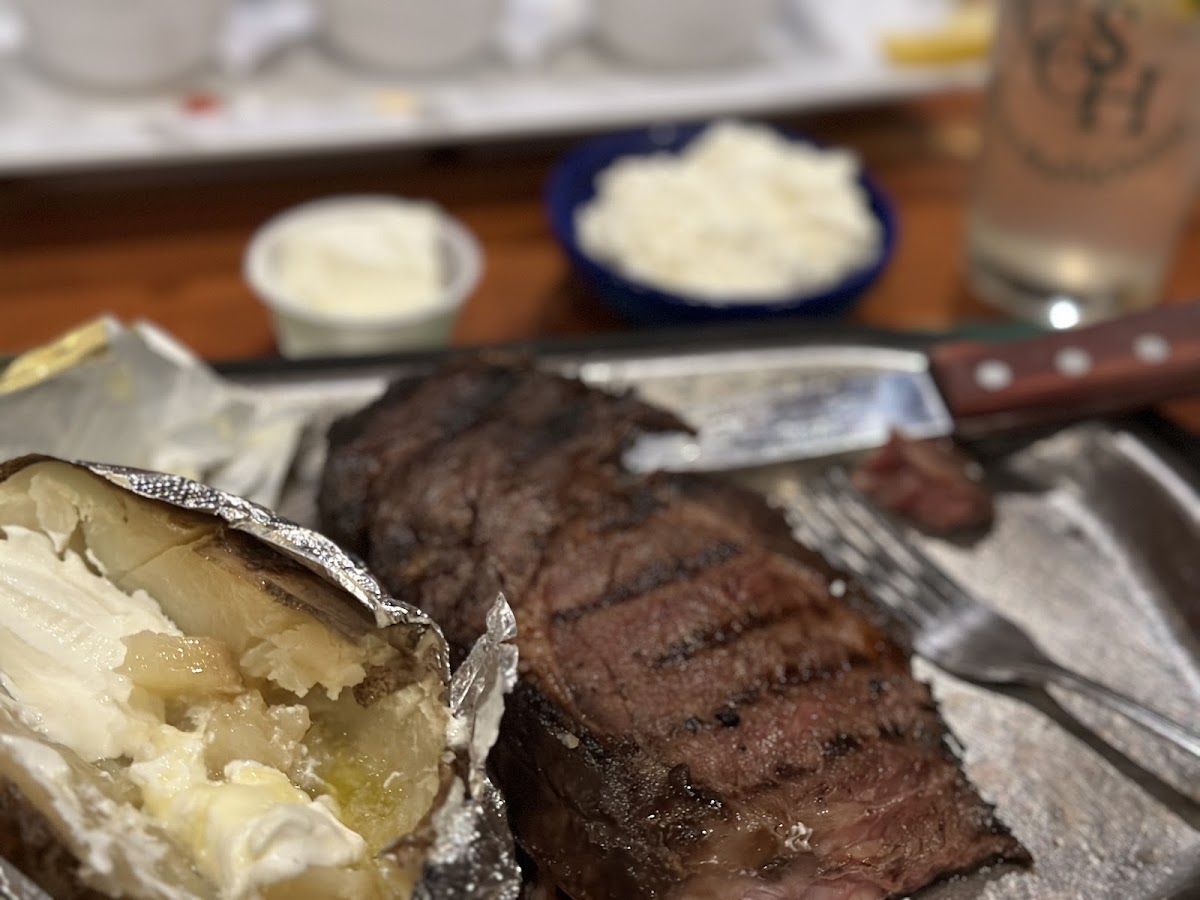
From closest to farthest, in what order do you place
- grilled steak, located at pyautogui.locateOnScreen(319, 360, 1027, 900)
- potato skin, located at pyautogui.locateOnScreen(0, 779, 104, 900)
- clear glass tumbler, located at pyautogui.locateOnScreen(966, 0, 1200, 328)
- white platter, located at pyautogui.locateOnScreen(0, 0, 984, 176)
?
Result: potato skin, located at pyautogui.locateOnScreen(0, 779, 104, 900) < grilled steak, located at pyautogui.locateOnScreen(319, 360, 1027, 900) < clear glass tumbler, located at pyautogui.locateOnScreen(966, 0, 1200, 328) < white platter, located at pyautogui.locateOnScreen(0, 0, 984, 176)

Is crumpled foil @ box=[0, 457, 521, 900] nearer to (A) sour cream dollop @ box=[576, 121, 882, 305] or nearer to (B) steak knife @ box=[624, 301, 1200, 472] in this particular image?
(B) steak knife @ box=[624, 301, 1200, 472]

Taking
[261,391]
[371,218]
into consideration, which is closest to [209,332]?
[371,218]

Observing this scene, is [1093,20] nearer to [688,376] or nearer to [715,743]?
[688,376]

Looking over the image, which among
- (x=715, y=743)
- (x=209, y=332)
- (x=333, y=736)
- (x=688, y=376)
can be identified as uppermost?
(x=333, y=736)

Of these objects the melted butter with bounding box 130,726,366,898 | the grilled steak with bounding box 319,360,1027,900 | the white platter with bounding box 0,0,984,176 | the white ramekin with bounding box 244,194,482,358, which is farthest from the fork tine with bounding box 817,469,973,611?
the white platter with bounding box 0,0,984,176

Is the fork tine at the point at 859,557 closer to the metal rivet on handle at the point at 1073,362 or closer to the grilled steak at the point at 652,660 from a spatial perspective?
the grilled steak at the point at 652,660

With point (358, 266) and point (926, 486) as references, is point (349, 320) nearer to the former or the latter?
point (358, 266)
